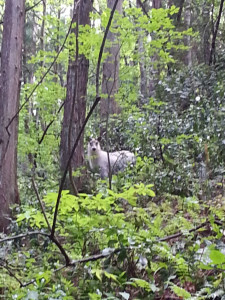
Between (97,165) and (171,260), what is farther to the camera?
(97,165)

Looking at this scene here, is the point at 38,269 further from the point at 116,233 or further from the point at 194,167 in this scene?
the point at 194,167

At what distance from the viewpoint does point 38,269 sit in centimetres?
371

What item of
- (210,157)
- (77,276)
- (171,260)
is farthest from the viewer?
(210,157)

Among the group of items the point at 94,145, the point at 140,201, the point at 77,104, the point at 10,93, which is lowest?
the point at 140,201

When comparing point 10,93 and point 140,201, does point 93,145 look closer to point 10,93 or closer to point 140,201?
point 10,93

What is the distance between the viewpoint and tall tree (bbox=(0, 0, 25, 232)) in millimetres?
7309

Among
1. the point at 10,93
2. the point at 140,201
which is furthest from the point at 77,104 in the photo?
the point at 140,201

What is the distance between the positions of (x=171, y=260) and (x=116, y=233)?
433mm

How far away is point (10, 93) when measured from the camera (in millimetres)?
7453

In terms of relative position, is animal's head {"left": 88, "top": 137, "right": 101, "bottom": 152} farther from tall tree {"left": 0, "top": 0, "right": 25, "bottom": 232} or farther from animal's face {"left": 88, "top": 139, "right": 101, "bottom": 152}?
tall tree {"left": 0, "top": 0, "right": 25, "bottom": 232}

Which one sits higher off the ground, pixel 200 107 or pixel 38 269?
pixel 200 107

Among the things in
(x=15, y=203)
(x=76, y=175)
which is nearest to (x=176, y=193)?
(x=76, y=175)

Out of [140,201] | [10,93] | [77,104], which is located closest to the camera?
[140,201]

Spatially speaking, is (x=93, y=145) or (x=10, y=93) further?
(x=93, y=145)
